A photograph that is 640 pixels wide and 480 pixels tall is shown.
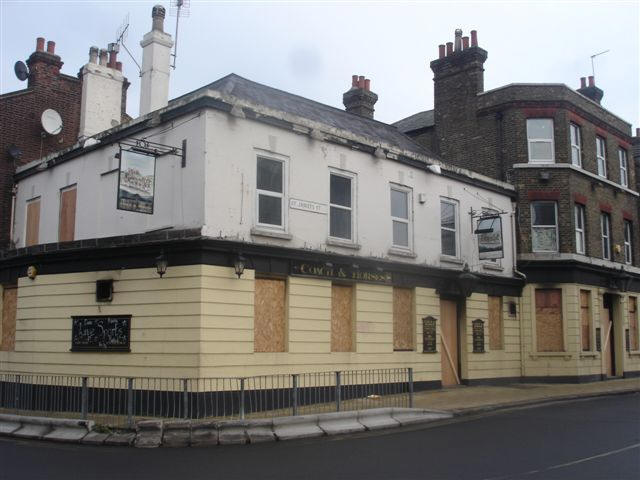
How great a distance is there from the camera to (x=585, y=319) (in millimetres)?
24469

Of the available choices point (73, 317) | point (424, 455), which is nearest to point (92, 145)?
point (73, 317)

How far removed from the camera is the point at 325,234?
16.6 m

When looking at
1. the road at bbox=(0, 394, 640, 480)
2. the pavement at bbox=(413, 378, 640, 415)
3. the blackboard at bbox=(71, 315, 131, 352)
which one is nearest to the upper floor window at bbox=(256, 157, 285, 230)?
the blackboard at bbox=(71, 315, 131, 352)

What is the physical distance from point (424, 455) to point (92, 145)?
11.7 metres

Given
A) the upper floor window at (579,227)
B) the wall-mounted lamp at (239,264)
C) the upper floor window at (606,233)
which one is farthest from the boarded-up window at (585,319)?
the wall-mounted lamp at (239,264)

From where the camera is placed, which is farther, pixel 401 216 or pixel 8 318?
pixel 401 216

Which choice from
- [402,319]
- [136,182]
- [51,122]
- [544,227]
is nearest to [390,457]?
[136,182]

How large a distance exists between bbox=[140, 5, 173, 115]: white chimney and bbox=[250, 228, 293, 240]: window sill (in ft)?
17.8

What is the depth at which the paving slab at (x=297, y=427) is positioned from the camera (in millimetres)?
11789

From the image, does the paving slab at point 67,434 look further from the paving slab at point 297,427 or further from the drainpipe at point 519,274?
the drainpipe at point 519,274

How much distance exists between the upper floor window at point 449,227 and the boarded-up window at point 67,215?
10.8 m

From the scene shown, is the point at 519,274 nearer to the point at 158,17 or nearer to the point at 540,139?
the point at 540,139

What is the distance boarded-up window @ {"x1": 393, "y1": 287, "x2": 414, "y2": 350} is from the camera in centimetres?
1862

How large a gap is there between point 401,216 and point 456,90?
920 centimetres
